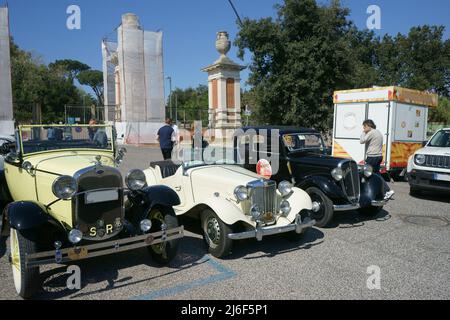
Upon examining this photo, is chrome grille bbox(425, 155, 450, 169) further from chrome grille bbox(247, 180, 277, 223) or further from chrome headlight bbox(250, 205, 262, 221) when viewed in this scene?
chrome headlight bbox(250, 205, 262, 221)

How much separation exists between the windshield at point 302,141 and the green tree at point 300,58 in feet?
33.0

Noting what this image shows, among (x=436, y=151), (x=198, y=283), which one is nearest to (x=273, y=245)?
(x=198, y=283)

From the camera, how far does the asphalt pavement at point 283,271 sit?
3.82 metres

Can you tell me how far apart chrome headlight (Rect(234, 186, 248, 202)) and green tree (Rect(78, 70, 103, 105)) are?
82263 millimetres

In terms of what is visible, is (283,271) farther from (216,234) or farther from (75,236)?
(75,236)

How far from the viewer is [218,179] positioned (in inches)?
205

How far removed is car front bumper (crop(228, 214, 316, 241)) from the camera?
4543mm

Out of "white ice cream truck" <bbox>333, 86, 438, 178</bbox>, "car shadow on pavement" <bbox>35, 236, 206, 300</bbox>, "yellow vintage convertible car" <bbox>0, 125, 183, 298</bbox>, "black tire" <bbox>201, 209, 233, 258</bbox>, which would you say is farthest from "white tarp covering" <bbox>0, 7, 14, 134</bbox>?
"black tire" <bbox>201, 209, 233, 258</bbox>

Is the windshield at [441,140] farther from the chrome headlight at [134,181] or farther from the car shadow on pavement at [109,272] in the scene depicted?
the chrome headlight at [134,181]

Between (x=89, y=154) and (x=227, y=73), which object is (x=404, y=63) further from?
(x=89, y=154)

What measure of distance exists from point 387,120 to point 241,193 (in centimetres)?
754

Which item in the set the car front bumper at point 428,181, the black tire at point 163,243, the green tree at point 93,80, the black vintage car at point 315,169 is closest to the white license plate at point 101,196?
the black tire at point 163,243

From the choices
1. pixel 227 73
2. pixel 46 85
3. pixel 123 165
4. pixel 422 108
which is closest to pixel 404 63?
pixel 227 73
